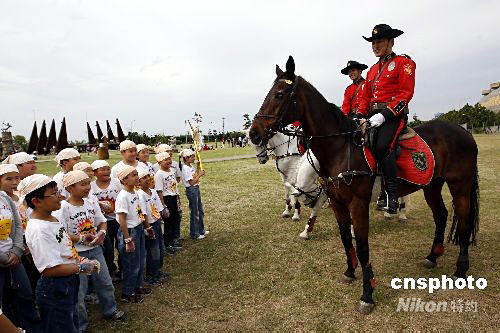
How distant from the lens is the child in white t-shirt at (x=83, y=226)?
12.2 ft

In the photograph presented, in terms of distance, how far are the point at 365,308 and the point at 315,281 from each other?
3.41ft

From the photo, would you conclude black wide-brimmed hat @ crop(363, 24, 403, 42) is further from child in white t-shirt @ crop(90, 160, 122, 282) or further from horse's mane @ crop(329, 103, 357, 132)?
child in white t-shirt @ crop(90, 160, 122, 282)

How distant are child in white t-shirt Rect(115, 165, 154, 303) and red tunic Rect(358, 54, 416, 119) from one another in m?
3.78

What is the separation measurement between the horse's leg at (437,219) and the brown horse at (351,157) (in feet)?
0.06

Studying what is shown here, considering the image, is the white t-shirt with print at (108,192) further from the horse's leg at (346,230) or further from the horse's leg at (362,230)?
the horse's leg at (362,230)

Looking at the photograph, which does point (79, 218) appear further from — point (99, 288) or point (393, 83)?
point (393, 83)

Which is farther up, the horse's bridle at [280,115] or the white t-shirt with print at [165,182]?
the horse's bridle at [280,115]

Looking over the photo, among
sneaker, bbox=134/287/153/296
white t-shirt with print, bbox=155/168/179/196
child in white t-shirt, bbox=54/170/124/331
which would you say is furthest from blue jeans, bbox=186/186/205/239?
child in white t-shirt, bbox=54/170/124/331

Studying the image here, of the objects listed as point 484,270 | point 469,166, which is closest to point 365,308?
point 484,270

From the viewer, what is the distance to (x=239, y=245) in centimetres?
691

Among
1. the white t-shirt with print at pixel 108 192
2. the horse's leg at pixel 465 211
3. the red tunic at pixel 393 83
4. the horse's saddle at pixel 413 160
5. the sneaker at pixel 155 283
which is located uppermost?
the red tunic at pixel 393 83

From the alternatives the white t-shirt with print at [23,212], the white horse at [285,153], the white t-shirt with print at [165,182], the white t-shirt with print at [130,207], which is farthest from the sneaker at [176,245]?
the white t-shirt with print at [23,212]

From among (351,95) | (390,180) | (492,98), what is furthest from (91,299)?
(492,98)

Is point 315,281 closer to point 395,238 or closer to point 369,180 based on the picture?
point 369,180
